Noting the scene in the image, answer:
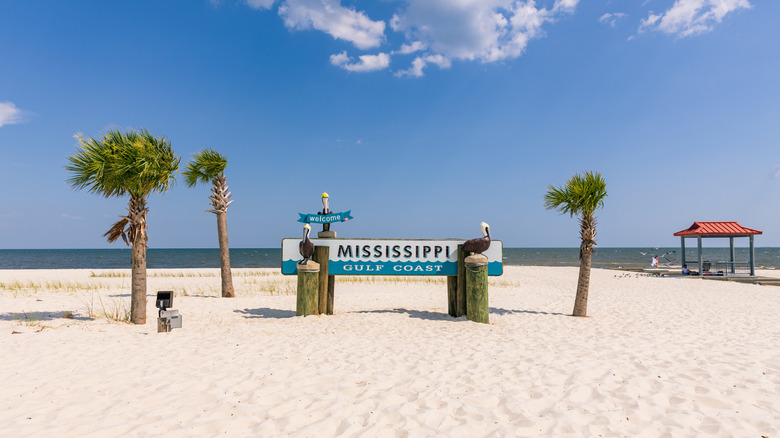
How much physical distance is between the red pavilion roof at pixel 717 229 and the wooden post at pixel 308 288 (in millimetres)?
24451

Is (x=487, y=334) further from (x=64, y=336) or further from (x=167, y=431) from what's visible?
(x=64, y=336)

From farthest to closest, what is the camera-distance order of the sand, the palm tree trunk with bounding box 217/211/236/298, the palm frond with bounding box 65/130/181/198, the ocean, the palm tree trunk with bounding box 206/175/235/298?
the ocean < the palm tree trunk with bounding box 206/175/235/298 < the palm tree trunk with bounding box 217/211/236/298 < the palm frond with bounding box 65/130/181/198 < the sand

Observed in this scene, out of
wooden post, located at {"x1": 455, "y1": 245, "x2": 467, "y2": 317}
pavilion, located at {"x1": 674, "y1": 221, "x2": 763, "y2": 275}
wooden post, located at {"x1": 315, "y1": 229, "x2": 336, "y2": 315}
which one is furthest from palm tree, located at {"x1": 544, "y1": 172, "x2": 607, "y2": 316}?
pavilion, located at {"x1": 674, "y1": 221, "x2": 763, "y2": 275}

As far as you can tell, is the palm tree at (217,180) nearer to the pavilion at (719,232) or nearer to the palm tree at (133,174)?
the palm tree at (133,174)

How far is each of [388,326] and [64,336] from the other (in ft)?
21.7

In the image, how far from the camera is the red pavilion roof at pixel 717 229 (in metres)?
23.1

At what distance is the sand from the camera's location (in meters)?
4.03

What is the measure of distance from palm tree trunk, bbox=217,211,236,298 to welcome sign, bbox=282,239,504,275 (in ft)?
19.1

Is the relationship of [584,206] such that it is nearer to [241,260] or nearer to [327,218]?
[327,218]

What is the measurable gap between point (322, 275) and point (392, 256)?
1932 millimetres

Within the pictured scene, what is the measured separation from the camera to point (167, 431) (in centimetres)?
389

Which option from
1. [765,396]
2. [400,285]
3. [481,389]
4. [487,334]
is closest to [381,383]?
[481,389]

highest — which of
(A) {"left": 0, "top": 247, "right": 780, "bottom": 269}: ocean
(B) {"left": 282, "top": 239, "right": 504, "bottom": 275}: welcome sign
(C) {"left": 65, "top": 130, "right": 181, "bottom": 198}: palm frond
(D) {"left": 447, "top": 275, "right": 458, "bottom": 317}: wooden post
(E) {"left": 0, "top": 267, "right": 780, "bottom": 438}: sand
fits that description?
(C) {"left": 65, "top": 130, "right": 181, "bottom": 198}: palm frond

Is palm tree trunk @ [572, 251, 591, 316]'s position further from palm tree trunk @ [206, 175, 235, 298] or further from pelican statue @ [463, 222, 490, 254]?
palm tree trunk @ [206, 175, 235, 298]
